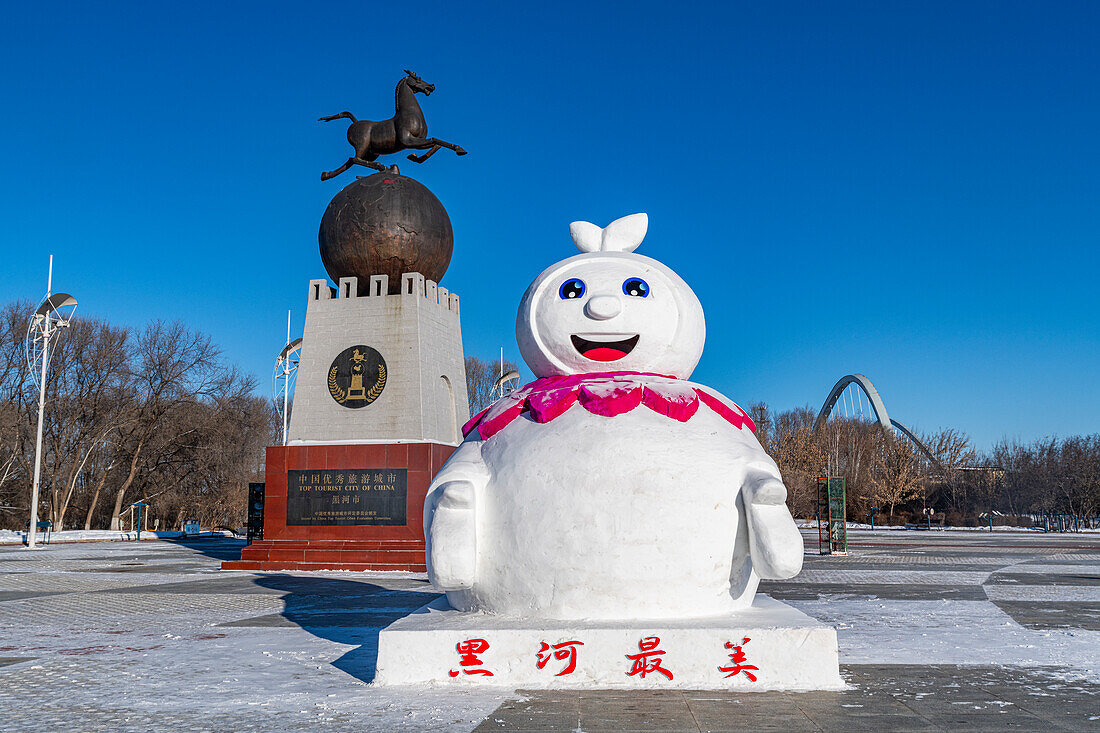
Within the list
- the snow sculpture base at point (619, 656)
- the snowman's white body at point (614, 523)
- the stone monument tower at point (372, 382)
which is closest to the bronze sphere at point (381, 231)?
the stone monument tower at point (372, 382)

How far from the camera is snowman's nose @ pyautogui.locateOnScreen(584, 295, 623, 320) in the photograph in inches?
236

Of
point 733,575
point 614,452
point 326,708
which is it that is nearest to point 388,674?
point 326,708

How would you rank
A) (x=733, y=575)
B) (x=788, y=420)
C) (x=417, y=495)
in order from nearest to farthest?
(x=733, y=575) → (x=417, y=495) → (x=788, y=420)

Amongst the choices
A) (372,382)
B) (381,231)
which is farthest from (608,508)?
(381,231)

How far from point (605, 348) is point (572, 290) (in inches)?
19.6

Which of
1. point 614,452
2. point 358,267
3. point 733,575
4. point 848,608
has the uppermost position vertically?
point 358,267

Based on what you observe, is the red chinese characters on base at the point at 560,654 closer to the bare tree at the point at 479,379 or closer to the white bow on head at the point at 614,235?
the white bow on head at the point at 614,235

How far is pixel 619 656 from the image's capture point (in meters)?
5.11

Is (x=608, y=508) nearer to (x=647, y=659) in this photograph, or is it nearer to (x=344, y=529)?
(x=647, y=659)

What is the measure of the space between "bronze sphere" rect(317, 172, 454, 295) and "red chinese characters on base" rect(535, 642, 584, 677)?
45.1ft

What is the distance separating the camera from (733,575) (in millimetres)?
5641

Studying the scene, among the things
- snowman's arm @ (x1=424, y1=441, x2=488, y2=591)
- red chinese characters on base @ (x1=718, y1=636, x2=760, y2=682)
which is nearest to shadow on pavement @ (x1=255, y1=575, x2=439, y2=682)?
snowman's arm @ (x1=424, y1=441, x2=488, y2=591)

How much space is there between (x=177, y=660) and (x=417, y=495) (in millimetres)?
9664

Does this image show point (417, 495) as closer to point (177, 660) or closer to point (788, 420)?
point (177, 660)
